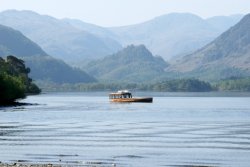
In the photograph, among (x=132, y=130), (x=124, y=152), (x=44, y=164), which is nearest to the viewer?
(x=44, y=164)

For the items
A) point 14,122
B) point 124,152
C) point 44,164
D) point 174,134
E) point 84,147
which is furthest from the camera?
point 14,122

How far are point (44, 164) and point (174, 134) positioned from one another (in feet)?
159

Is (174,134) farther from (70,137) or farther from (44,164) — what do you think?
(44,164)

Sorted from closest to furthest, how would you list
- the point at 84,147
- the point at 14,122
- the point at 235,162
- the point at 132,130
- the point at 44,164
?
the point at 44,164 < the point at 235,162 < the point at 84,147 < the point at 132,130 < the point at 14,122

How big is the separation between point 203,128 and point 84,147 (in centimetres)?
4622

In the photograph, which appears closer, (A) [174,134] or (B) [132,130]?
(A) [174,134]

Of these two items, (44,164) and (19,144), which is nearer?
(44,164)

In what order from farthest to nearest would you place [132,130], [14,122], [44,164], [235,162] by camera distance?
[14,122], [132,130], [235,162], [44,164]

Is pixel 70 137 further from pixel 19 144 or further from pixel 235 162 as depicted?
pixel 235 162

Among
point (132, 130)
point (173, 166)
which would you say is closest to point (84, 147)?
point (173, 166)

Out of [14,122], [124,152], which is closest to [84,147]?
[124,152]

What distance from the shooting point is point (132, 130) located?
12631 cm

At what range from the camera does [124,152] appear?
283 ft

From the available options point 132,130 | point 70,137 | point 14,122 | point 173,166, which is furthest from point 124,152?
point 14,122
